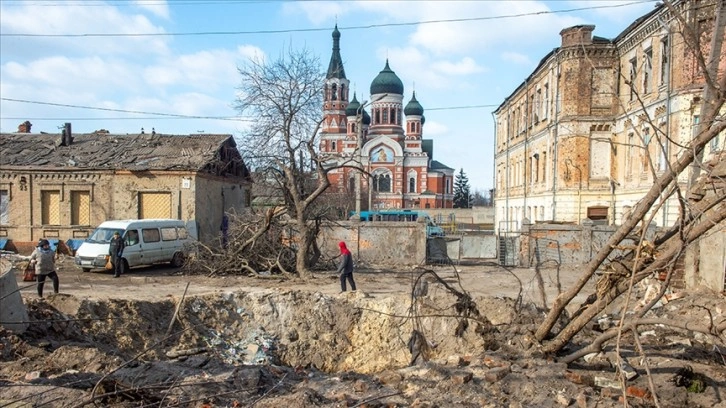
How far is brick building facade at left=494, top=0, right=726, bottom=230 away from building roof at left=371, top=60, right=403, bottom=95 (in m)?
35.0

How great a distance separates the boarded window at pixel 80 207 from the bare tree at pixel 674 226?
67.6ft

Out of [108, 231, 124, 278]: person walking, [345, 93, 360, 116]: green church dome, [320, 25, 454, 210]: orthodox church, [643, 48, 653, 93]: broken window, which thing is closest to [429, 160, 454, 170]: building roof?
[320, 25, 454, 210]: orthodox church

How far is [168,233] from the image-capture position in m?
19.5

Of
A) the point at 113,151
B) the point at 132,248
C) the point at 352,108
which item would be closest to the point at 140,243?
the point at 132,248

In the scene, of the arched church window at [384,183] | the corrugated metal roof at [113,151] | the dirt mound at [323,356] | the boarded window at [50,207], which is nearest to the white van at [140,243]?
the corrugated metal roof at [113,151]

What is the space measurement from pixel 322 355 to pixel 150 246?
1029 cm

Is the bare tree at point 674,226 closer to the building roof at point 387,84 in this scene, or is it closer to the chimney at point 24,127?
the chimney at point 24,127

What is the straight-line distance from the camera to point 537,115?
35188 millimetres

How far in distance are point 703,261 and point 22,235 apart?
79.5ft

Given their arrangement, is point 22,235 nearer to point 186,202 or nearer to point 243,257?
point 186,202

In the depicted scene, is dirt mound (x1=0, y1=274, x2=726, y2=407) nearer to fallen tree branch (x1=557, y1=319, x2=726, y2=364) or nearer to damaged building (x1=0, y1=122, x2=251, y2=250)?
fallen tree branch (x1=557, y1=319, x2=726, y2=364)

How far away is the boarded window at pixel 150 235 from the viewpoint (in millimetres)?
18438

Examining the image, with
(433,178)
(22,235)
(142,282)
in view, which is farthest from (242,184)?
(433,178)

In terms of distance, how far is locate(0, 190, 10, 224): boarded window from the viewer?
22562 millimetres
